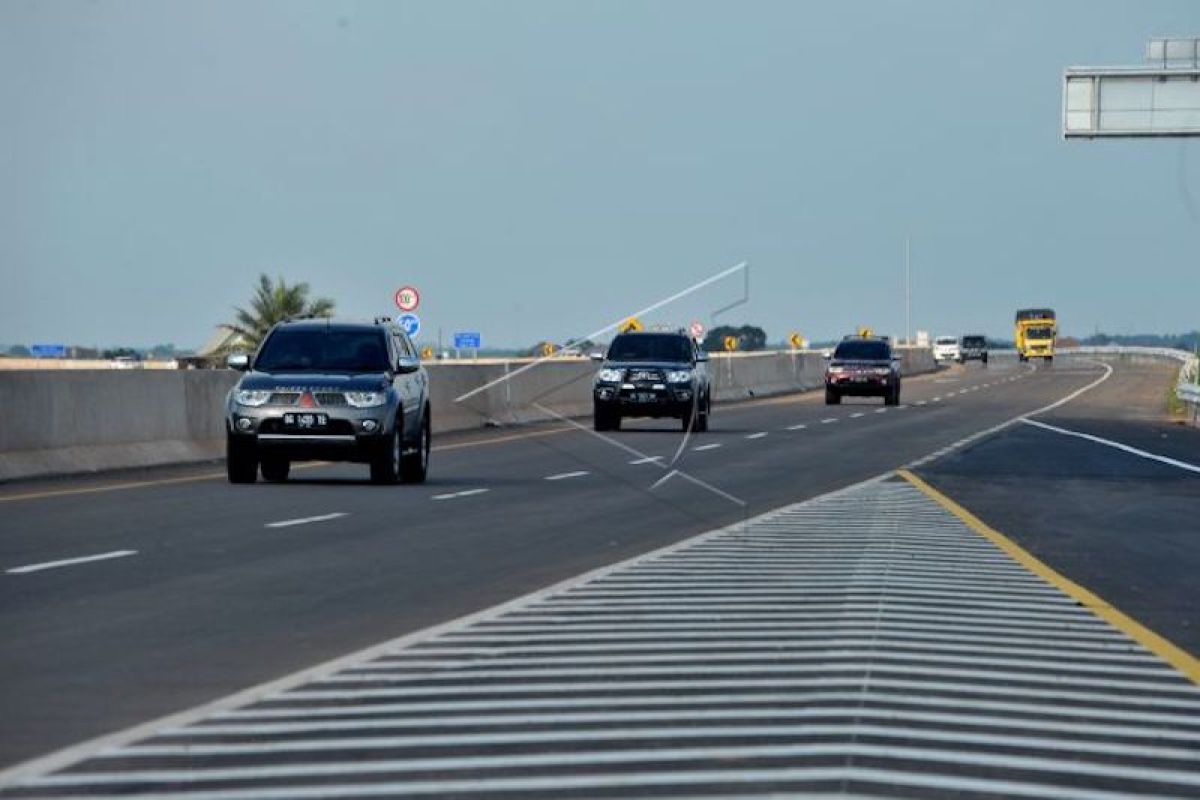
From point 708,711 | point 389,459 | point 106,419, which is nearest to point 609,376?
point 106,419

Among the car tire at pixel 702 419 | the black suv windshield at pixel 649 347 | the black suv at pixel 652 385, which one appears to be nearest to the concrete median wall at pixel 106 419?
the black suv at pixel 652 385

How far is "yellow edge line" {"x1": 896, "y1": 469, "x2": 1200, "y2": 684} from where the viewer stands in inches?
468

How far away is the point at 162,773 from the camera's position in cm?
823

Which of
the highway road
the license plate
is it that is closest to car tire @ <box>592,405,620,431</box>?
the highway road

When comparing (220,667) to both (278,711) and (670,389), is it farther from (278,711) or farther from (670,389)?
(670,389)

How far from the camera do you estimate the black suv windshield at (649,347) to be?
44.8 meters

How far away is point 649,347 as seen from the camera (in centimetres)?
4512

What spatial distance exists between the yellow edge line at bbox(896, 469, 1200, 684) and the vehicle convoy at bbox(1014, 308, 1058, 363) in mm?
128873

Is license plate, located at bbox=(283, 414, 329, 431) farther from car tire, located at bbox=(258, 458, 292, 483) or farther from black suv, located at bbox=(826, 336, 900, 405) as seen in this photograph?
black suv, located at bbox=(826, 336, 900, 405)

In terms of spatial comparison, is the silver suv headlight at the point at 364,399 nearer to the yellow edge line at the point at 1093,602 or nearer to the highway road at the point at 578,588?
the highway road at the point at 578,588

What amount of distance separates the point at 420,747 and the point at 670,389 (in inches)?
1366

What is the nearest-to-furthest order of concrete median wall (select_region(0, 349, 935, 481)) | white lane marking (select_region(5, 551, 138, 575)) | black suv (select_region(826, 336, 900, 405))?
white lane marking (select_region(5, 551, 138, 575)) < concrete median wall (select_region(0, 349, 935, 481)) < black suv (select_region(826, 336, 900, 405))

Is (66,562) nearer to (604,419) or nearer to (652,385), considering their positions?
(652,385)

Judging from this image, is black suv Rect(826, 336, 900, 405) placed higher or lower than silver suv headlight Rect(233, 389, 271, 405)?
lower
